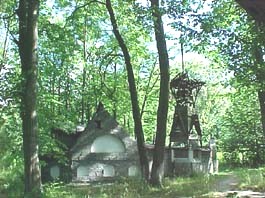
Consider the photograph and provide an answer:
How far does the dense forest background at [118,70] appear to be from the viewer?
10.5m

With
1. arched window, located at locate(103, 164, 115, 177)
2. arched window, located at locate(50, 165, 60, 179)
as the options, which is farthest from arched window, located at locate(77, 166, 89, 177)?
arched window, located at locate(50, 165, 60, 179)

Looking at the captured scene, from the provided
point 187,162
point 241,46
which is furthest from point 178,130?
point 241,46

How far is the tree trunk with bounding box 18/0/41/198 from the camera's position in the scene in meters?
12.4

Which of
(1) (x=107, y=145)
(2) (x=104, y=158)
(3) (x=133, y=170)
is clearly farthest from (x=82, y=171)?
(3) (x=133, y=170)

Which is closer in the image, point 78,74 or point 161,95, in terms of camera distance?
point 161,95

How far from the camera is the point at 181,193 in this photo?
14.7 m

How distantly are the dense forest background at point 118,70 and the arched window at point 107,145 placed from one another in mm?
1677

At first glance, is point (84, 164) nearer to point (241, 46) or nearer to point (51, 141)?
point (51, 141)

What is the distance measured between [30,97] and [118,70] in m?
22.9

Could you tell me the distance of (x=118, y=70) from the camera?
35500 millimetres

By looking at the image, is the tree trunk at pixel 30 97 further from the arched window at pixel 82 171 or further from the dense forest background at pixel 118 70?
the arched window at pixel 82 171

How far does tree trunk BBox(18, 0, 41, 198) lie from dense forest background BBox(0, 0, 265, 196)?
73cm

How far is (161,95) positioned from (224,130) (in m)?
20.7

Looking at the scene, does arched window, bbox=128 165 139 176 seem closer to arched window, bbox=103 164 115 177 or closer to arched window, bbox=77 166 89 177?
arched window, bbox=103 164 115 177
